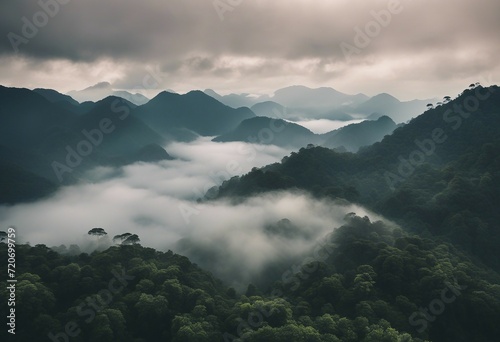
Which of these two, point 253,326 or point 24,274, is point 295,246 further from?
point 24,274

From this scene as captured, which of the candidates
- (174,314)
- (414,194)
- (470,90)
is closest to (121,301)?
(174,314)
